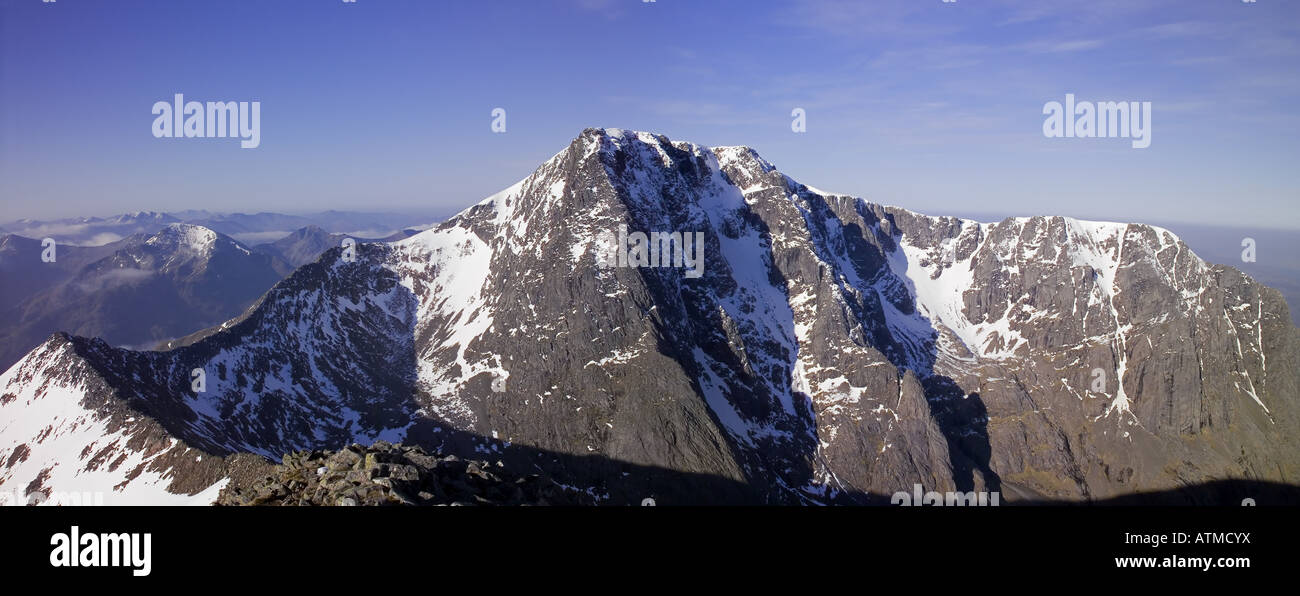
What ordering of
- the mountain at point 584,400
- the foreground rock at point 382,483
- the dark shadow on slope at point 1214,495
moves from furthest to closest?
1. the dark shadow on slope at point 1214,495
2. the mountain at point 584,400
3. the foreground rock at point 382,483

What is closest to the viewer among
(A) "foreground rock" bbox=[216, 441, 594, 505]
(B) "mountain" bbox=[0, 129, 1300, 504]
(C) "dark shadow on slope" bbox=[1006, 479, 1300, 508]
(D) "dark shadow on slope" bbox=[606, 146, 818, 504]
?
(A) "foreground rock" bbox=[216, 441, 594, 505]

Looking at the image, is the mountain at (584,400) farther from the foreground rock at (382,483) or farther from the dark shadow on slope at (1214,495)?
the foreground rock at (382,483)

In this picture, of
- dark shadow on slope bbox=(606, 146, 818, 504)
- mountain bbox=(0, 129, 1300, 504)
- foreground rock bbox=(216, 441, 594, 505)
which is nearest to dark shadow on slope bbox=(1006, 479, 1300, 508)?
mountain bbox=(0, 129, 1300, 504)

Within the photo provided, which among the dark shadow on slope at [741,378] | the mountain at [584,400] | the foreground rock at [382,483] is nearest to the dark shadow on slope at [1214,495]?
the mountain at [584,400]

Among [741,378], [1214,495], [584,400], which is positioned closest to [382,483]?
[584,400]

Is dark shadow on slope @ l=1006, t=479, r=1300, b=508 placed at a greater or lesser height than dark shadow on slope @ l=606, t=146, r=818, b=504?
lesser

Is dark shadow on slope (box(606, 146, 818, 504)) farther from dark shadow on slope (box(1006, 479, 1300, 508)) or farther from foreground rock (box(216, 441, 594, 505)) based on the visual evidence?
foreground rock (box(216, 441, 594, 505))

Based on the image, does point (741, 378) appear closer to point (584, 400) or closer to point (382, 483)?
point (584, 400)

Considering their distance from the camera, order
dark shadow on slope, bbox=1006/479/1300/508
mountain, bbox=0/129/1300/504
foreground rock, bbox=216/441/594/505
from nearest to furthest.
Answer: foreground rock, bbox=216/441/594/505 < mountain, bbox=0/129/1300/504 < dark shadow on slope, bbox=1006/479/1300/508
